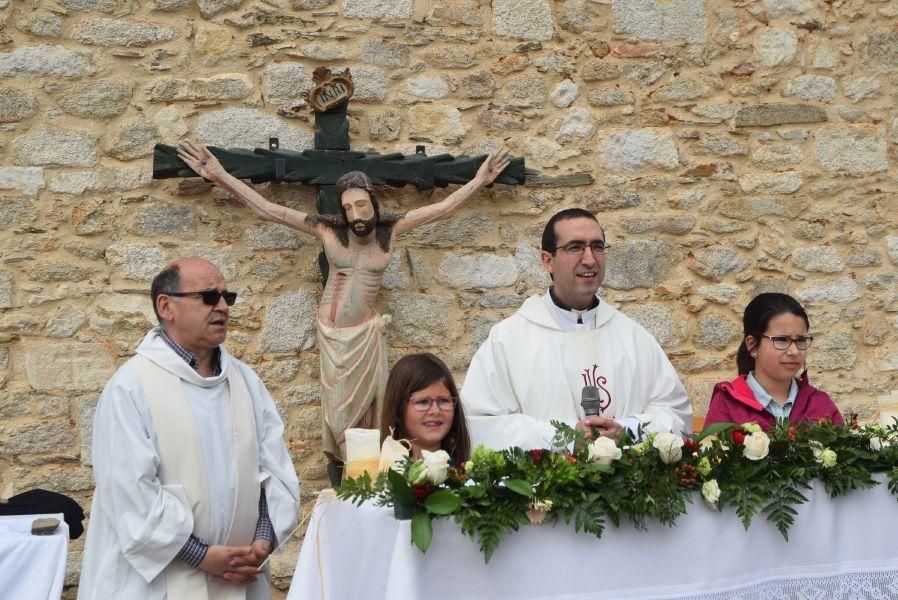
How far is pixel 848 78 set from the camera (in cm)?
685

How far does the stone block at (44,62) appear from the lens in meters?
5.93

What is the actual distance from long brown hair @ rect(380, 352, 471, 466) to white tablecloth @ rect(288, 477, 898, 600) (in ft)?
1.69

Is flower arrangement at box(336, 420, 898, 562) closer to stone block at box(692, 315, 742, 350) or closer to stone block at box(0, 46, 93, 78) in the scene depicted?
stone block at box(692, 315, 742, 350)

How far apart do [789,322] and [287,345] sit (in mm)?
2692

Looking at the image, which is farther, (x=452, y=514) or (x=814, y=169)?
(x=814, y=169)

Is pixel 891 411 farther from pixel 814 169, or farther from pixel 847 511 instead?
pixel 814 169

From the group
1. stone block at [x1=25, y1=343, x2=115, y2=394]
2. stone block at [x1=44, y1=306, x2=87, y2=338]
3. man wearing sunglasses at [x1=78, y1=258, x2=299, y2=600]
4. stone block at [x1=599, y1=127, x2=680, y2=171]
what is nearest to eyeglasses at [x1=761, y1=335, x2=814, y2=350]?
man wearing sunglasses at [x1=78, y1=258, x2=299, y2=600]

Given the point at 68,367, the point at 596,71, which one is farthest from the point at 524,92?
the point at 68,367

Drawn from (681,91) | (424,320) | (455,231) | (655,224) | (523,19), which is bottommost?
(424,320)

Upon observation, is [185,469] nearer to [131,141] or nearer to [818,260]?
[131,141]

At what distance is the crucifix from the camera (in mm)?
5766

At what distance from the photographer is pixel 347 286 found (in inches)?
230

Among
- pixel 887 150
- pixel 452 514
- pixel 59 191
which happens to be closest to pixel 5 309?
pixel 59 191

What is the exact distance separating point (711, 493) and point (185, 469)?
1.80m
